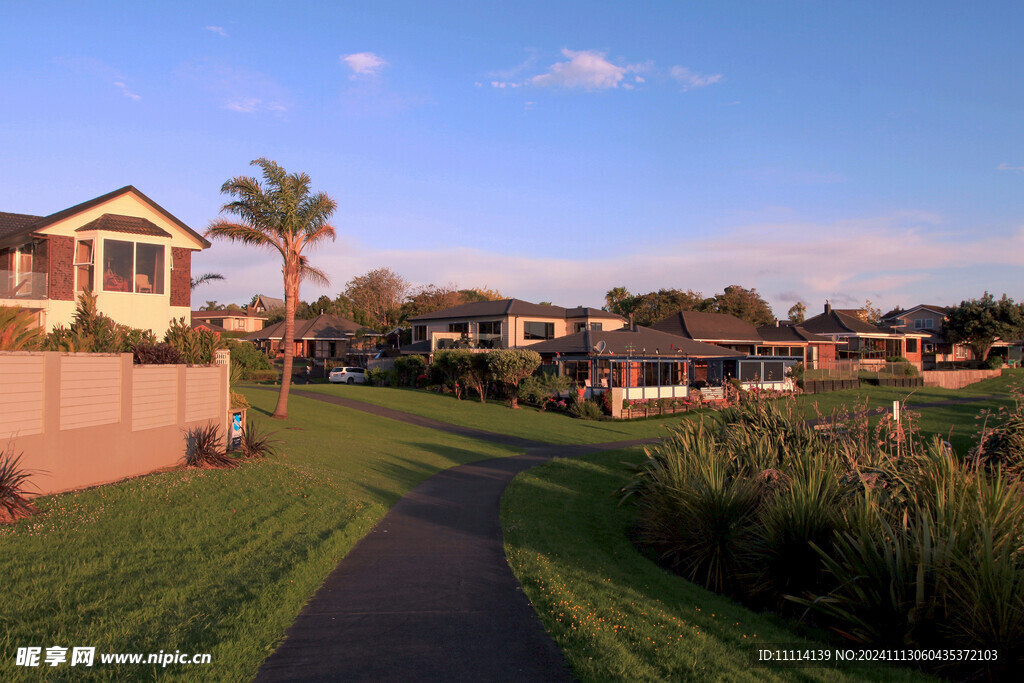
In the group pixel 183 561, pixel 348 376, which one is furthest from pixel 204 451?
pixel 348 376

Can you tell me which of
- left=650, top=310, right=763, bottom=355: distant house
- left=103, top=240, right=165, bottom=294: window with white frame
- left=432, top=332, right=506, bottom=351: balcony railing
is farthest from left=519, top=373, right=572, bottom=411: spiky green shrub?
left=650, top=310, right=763, bottom=355: distant house

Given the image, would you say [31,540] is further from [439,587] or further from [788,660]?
[788,660]

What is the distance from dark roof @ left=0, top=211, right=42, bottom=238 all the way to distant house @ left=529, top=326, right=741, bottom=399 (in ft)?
86.2

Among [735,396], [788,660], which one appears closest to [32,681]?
[788,660]

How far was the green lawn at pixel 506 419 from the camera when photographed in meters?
25.8

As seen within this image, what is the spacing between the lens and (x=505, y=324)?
159 ft

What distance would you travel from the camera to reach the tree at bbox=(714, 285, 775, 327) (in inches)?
3076

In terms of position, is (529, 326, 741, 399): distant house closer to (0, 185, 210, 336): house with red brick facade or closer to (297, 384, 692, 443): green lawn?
(297, 384, 692, 443): green lawn

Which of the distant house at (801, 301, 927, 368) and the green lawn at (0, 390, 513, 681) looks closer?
the green lawn at (0, 390, 513, 681)

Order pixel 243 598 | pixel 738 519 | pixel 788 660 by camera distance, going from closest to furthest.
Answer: pixel 788 660 → pixel 243 598 → pixel 738 519

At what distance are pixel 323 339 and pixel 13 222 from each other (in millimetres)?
43108

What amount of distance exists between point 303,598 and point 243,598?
0.57 m

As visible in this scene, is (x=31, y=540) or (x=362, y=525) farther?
(x=362, y=525)

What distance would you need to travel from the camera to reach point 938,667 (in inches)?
252
